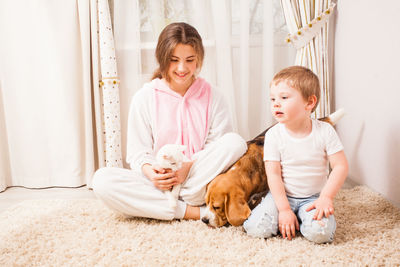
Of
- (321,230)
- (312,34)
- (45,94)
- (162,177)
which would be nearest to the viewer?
(321,230)

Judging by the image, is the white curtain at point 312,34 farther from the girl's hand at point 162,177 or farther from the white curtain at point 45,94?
the white curtain at point 45,94

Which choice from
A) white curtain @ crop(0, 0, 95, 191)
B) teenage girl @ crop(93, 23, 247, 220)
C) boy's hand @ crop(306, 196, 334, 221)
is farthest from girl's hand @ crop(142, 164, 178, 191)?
white curtain @ crop(0, 0, 95, 191)

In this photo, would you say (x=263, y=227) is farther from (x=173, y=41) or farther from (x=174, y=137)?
(x=173, y=41)

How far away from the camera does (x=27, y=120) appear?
2.05 m

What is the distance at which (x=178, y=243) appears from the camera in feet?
3.92

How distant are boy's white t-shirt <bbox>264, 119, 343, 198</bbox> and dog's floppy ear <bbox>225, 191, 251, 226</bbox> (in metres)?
0.19

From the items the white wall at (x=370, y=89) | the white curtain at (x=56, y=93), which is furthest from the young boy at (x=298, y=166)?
the white curtain at (x=56, y=93)

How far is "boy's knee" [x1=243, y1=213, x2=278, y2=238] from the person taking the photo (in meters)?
1.21

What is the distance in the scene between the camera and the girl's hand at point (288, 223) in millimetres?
1188

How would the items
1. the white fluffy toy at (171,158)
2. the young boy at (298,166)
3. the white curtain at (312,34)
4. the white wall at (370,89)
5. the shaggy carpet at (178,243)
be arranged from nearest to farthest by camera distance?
the shaggy carpet at (178,243) → the young boy at (298,166) → the white fluffy toy at (171,158) → the white wall at (370,89) → the white curtain at (312,34)

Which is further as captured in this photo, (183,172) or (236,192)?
(183,172)

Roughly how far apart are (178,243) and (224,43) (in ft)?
4.12

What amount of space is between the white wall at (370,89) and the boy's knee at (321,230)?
0.53 m

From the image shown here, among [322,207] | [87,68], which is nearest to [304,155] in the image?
[322,207]
